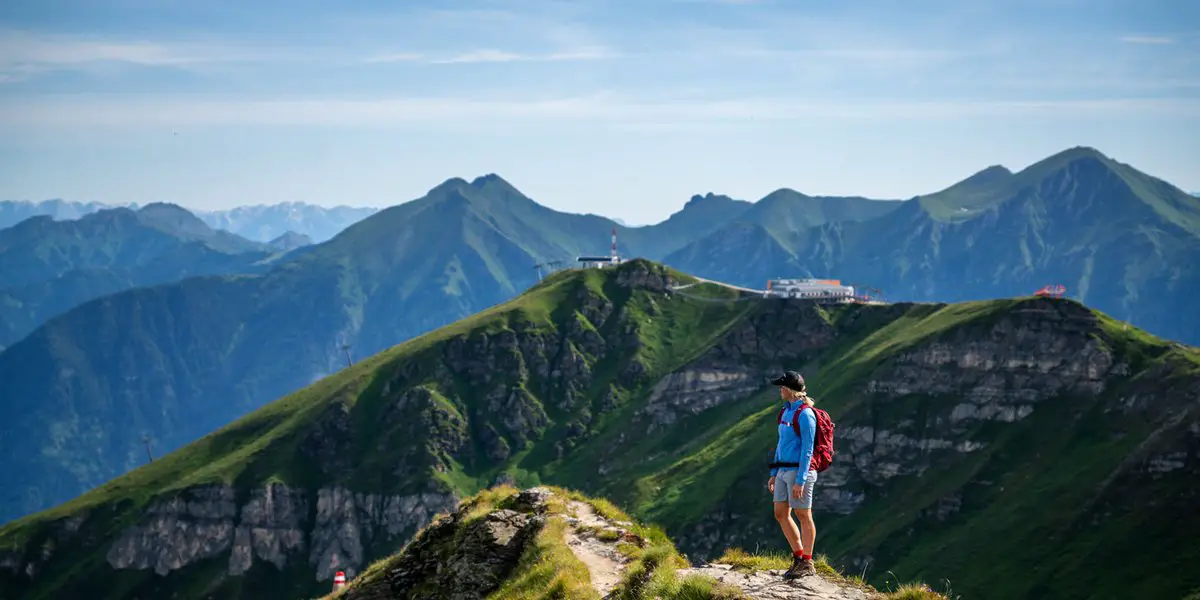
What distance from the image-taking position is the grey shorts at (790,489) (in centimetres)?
3159

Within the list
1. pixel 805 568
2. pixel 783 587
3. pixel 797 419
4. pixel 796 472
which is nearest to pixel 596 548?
pixel 805 568

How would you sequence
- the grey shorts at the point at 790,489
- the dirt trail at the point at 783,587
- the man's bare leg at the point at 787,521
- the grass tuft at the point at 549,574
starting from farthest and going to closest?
the grass tuft at the point at 549,574, the man's bare leg at the point at 787,521, the grey shorts at the point at 790,489, the dirt trail at the point at 783,587

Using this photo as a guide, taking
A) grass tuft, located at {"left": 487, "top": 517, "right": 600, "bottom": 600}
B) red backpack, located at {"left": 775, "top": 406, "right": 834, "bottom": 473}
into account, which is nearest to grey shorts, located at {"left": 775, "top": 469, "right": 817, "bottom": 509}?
red backpack, located at {"left": 775, "top": 406, "right": 834, "bottom": 473}

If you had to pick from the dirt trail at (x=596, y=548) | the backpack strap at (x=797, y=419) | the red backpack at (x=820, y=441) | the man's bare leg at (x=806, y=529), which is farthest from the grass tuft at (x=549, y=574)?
the backpack strap at (x=797, y=419)

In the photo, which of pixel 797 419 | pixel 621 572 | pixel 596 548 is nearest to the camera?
pixel 797 419

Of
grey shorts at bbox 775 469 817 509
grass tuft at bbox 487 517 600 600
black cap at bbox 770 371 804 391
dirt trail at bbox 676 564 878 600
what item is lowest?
grass tuft at bbox 487 517 600 600

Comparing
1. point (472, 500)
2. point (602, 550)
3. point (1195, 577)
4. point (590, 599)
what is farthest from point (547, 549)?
point (1195, 577)

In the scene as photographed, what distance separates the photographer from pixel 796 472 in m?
31.8

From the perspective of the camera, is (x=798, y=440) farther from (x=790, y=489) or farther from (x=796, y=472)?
(x=790, y=489)

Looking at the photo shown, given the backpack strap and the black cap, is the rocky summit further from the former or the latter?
the black cap

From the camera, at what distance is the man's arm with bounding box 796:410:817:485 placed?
103 ft

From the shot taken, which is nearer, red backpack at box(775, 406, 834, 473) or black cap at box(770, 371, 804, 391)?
red backpack at box(775, 406, 834, 473)

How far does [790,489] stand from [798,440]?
1.38m

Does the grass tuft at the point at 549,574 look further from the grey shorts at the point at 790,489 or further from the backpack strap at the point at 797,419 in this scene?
the backpack strap at the point at 797,419
